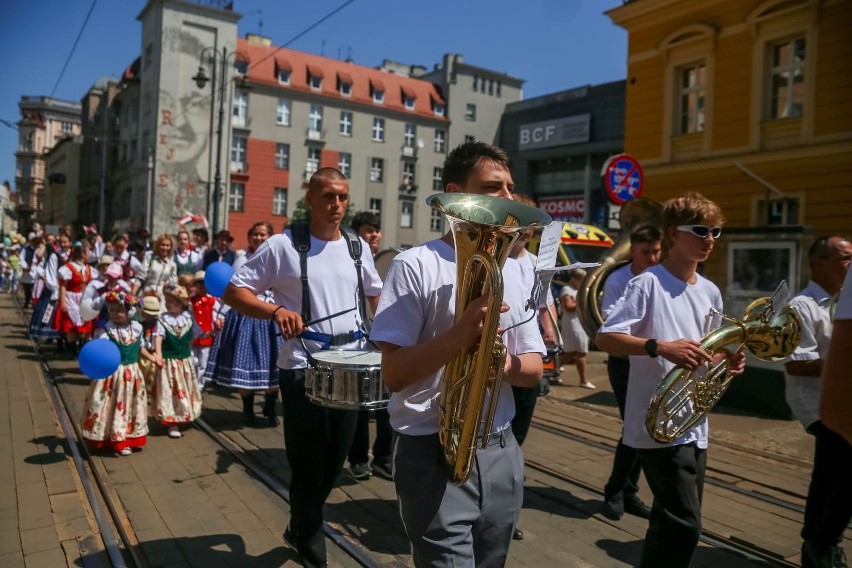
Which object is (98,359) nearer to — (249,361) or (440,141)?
(249,361)

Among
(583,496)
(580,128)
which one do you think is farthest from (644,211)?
(580,128)

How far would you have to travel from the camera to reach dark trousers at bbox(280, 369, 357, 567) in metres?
3.47

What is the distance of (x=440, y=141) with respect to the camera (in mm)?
57625

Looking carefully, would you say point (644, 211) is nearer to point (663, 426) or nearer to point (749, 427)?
point (749, 427)

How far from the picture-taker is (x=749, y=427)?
7367 mm

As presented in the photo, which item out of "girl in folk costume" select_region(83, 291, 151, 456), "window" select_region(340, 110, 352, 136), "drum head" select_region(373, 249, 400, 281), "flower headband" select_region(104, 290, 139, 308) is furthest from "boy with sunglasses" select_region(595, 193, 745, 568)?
"window" select_region(340, 110, 352, 136)

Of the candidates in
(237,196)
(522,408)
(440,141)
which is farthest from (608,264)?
(440,141)

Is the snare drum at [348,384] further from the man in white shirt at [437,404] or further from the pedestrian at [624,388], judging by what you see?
the pedestrian at [624,388]

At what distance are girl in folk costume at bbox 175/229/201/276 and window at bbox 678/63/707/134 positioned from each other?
12.9 meters

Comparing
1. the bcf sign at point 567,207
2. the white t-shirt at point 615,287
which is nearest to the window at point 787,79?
the white t-shirt at point 615,287

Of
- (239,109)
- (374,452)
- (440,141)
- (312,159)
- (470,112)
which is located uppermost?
(470,112)

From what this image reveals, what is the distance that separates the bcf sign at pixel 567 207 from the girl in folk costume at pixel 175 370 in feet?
129

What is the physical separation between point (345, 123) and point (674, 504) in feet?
171

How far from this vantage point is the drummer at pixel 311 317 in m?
3.48
